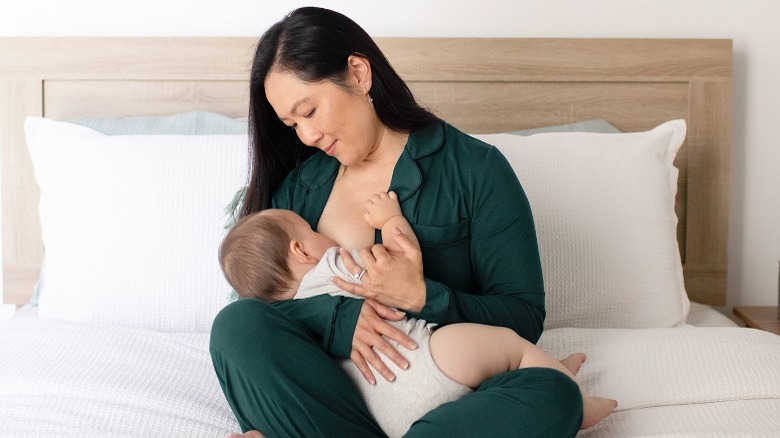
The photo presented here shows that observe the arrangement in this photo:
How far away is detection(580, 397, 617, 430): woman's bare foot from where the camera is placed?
1.45 m

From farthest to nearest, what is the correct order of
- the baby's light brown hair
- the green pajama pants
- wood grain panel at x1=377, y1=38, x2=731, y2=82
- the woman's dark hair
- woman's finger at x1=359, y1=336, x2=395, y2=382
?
1. wood grain panel at x1=377, y1=38, x2=731, y2=82
2. the woman's dark hair
3. the baby's light brown hair
4. woman's finger at x1=359, y1=336, x2=395, y2=382
5. the green pajama pants

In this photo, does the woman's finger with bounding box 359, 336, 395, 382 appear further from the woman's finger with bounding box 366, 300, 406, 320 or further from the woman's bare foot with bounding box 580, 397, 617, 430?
the woman's bare foot with bounding box 580, 397, 617, 430

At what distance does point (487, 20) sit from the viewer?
2.53m

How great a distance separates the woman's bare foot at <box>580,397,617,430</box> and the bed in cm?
3

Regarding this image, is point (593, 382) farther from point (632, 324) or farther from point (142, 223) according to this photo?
point (142, 223)

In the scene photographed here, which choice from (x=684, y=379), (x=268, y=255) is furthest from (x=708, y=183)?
(x=268, y=255)

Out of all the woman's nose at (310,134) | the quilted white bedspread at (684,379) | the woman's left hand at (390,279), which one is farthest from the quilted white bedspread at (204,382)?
the woman's nose at (310,134)

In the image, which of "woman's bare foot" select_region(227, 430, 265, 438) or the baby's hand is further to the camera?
the baby's hand

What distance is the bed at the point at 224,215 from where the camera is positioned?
1.56 m

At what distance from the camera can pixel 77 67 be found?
2500 mm

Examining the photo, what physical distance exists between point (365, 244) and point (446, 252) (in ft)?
0.51

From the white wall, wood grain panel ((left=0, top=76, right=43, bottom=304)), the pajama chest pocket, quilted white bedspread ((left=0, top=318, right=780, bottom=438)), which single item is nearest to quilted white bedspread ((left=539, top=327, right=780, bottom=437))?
quilted white bedspread ((left=0, top=318, right=780, bottom=438))

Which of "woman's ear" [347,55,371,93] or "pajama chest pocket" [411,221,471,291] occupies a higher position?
"woman's ear" [347,55,371,93]

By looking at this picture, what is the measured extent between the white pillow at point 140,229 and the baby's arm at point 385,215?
1.70 ft
